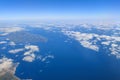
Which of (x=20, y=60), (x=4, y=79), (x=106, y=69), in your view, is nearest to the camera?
(x=4, y=79)

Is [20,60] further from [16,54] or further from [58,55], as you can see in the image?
[58,55]

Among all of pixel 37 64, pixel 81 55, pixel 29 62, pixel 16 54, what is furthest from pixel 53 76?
pixel 16 54

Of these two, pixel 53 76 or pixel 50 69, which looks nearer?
pixel 53 76

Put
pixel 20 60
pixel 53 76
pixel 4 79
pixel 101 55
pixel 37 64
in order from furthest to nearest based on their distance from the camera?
pixel 101 55, pixel 20 60, pixel 37 64, pixel 53 76, pixel 4 79

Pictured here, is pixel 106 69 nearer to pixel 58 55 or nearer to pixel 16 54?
pixel 58 55

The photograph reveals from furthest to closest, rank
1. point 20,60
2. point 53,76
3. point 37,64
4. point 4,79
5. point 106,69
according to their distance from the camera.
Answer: point 20,60, point 37,64, point 106,69, point 53,76, point 4,79

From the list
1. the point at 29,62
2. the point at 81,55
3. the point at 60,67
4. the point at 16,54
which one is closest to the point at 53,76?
the point at 60,67

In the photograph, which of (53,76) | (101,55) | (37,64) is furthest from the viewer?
(101,55)

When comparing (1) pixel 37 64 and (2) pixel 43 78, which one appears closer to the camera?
(2) pixel 43 78
